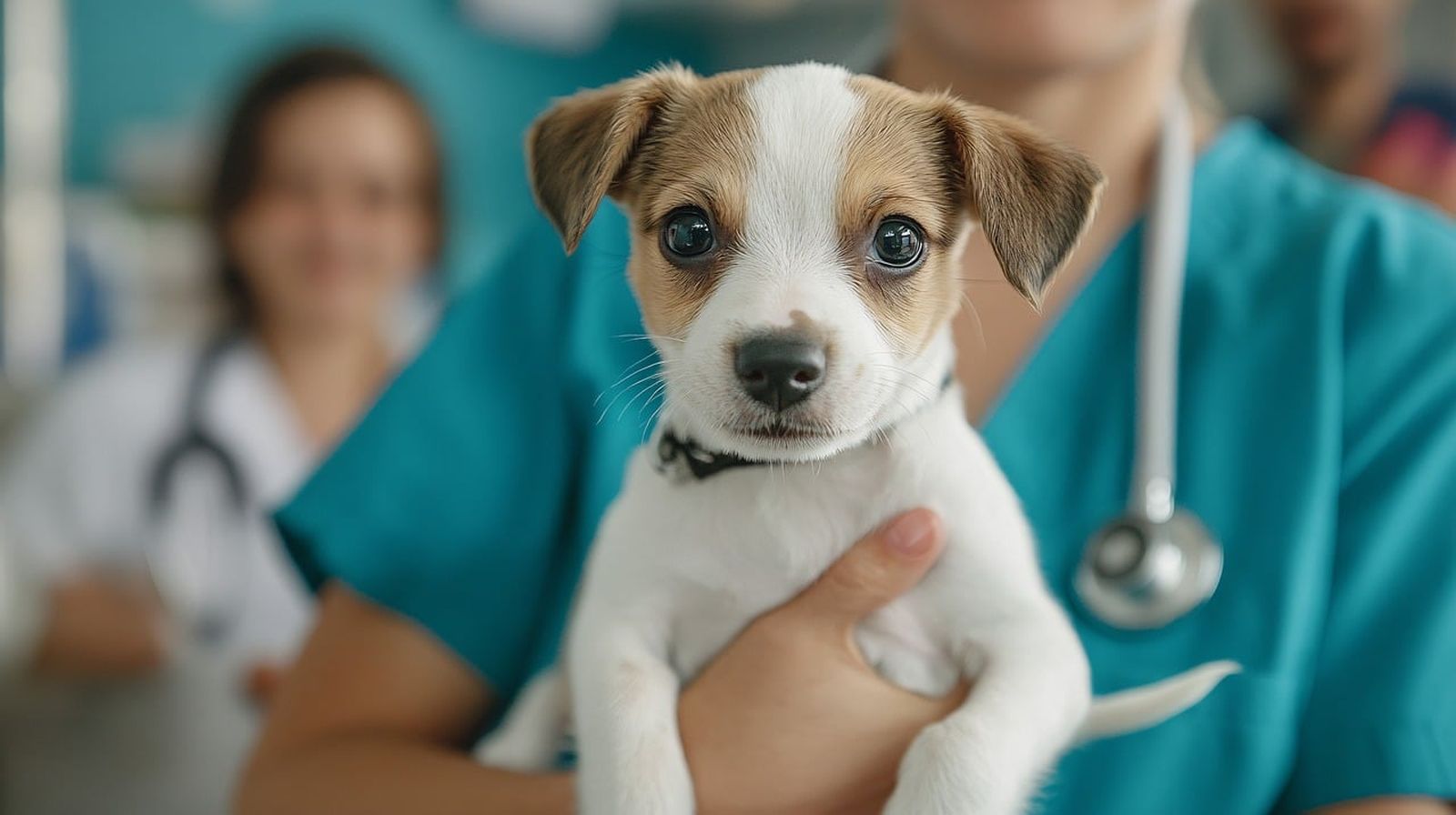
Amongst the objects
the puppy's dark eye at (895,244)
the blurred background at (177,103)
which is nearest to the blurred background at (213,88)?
the blurred background at (177,103)

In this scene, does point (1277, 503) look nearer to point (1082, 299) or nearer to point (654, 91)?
point (1082, 299)

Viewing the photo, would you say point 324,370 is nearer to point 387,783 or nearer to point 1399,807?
point 387,783

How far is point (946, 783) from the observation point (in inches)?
36.3

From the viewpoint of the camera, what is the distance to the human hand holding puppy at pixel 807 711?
1005 mm

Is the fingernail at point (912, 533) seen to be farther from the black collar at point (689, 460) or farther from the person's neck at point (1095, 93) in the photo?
the person's neck at point (1095, 93)

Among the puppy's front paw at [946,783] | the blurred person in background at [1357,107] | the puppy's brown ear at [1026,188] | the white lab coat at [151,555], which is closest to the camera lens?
the puppy's brown ear at [1026,188]

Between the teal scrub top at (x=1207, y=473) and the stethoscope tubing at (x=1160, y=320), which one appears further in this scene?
the teal scrub top at (x=1207, y=473)

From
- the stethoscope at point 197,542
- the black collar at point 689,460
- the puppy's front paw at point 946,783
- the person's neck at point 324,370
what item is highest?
the black collar at point 689,460

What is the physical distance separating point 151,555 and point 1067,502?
2754 mm

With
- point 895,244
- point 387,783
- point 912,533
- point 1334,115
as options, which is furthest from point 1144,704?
point 1334,115

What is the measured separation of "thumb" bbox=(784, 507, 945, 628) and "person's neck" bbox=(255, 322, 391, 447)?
277cm

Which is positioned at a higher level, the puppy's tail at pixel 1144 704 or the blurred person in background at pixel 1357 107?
the blurred person in background at pixel 1357 107

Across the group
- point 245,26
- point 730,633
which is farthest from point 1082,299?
point 245,26

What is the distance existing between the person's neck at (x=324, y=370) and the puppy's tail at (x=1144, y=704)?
9.38 feet
